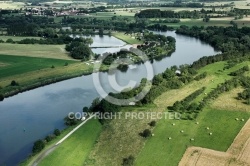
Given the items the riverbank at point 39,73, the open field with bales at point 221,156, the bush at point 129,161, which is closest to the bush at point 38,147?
the bush at point 129,161

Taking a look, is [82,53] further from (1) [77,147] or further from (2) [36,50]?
(1) [77,147]

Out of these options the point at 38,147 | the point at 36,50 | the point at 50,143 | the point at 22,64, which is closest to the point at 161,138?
the point at 50,143

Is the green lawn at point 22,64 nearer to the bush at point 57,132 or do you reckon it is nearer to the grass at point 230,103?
the bush at point 57,132

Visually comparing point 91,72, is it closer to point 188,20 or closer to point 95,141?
point 95,141


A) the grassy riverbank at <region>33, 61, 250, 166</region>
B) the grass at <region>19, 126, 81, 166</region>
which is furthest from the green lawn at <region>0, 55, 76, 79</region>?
the grassy riverbank at <region>33, 61, 250, 166</region>

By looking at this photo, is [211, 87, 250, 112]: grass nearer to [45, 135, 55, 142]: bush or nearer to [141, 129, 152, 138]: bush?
[141, 129, 152, 138]: bush

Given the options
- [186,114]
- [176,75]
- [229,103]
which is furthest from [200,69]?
[186,114]
